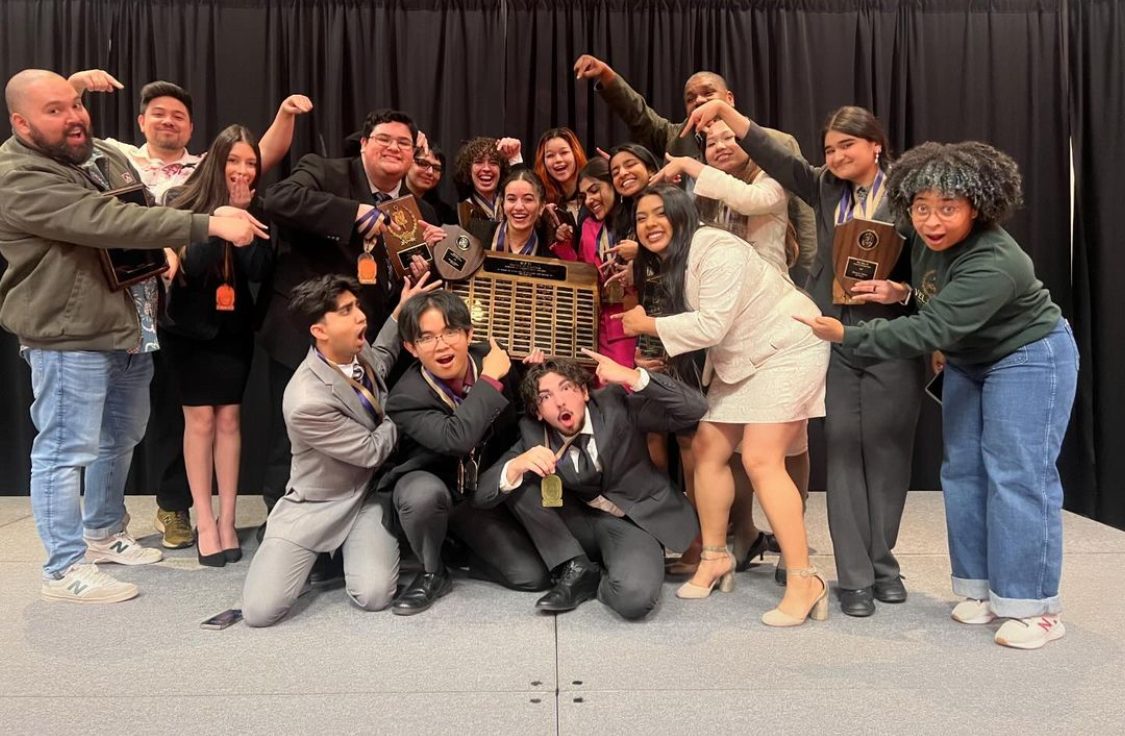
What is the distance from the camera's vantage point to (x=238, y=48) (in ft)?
15.6

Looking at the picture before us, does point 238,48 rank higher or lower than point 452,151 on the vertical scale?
higher

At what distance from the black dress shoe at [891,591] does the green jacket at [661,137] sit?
4.17ft

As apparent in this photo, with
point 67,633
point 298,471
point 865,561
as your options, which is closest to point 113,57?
point 298,471

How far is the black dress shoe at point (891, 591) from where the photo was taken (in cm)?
310

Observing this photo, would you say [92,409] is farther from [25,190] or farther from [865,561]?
[865,561]

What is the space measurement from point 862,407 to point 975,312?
22.1 inches

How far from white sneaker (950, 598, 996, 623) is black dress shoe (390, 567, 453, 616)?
1.69m

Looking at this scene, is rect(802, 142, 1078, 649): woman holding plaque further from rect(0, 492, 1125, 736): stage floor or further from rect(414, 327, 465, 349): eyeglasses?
rect(414, 327, 465, 349): eyeglasses

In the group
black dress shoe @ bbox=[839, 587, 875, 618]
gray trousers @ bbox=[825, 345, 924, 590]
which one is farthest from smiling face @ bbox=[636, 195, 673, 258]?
black dress shoe @ bbox=[839, 587, 875, 618]

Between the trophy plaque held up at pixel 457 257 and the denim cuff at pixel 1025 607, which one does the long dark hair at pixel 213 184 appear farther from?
the denim cuff at pixel 1025 607

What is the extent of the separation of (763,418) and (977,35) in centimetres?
310

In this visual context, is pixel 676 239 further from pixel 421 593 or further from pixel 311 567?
pixel 311 567

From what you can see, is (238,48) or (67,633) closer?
(67,633)

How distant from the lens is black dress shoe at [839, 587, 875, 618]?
2961mm
